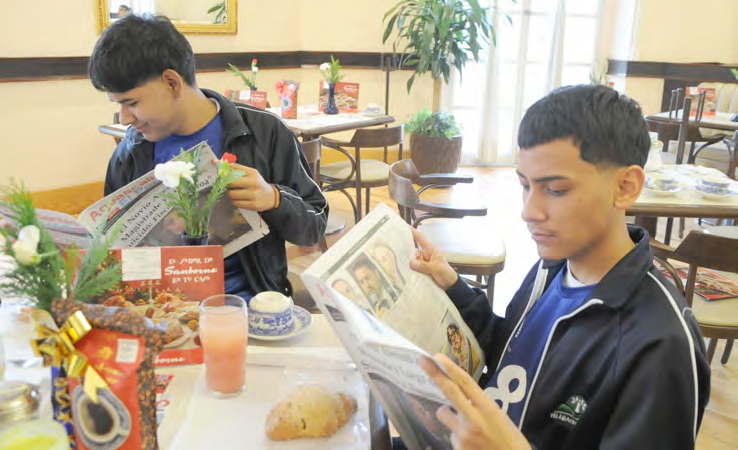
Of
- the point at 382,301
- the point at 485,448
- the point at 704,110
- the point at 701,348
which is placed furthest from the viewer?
the point at 704,110

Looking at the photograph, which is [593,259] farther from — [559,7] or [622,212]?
[559,7]

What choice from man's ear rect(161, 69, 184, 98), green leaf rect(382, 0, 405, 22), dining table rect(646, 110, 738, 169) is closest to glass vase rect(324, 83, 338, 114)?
green leaf rect(382, 0, 405, 22)

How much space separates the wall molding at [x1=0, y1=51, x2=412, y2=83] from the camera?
158 inches

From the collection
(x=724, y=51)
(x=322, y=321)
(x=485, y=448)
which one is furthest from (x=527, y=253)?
(x=724, y=51)

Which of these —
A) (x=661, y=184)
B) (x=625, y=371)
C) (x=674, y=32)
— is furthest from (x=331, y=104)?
(x=674, y=32)

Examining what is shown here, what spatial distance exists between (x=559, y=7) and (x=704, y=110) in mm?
1849

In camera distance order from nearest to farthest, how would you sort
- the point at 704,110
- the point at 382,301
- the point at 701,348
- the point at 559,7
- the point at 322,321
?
the point at 701,348
the point at 382,301
the point at 322,321
the point at 704,110
the point at 559,7

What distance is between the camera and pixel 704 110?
4.87 meters

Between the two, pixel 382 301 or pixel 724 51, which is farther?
pixel 724 51

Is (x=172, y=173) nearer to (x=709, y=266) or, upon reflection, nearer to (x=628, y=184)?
(x=628, y=184)

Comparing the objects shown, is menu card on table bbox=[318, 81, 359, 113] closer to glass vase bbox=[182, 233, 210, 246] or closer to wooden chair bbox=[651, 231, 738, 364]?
wooden chair bbox=[651, 231, 738, 364]

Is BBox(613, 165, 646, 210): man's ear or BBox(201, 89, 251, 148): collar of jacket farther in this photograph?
BBox(201, 89, 251, 148): collar of jacket

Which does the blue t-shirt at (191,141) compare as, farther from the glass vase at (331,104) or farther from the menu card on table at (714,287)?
the glass vase at (331,104)

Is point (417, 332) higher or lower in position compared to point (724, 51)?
lower
